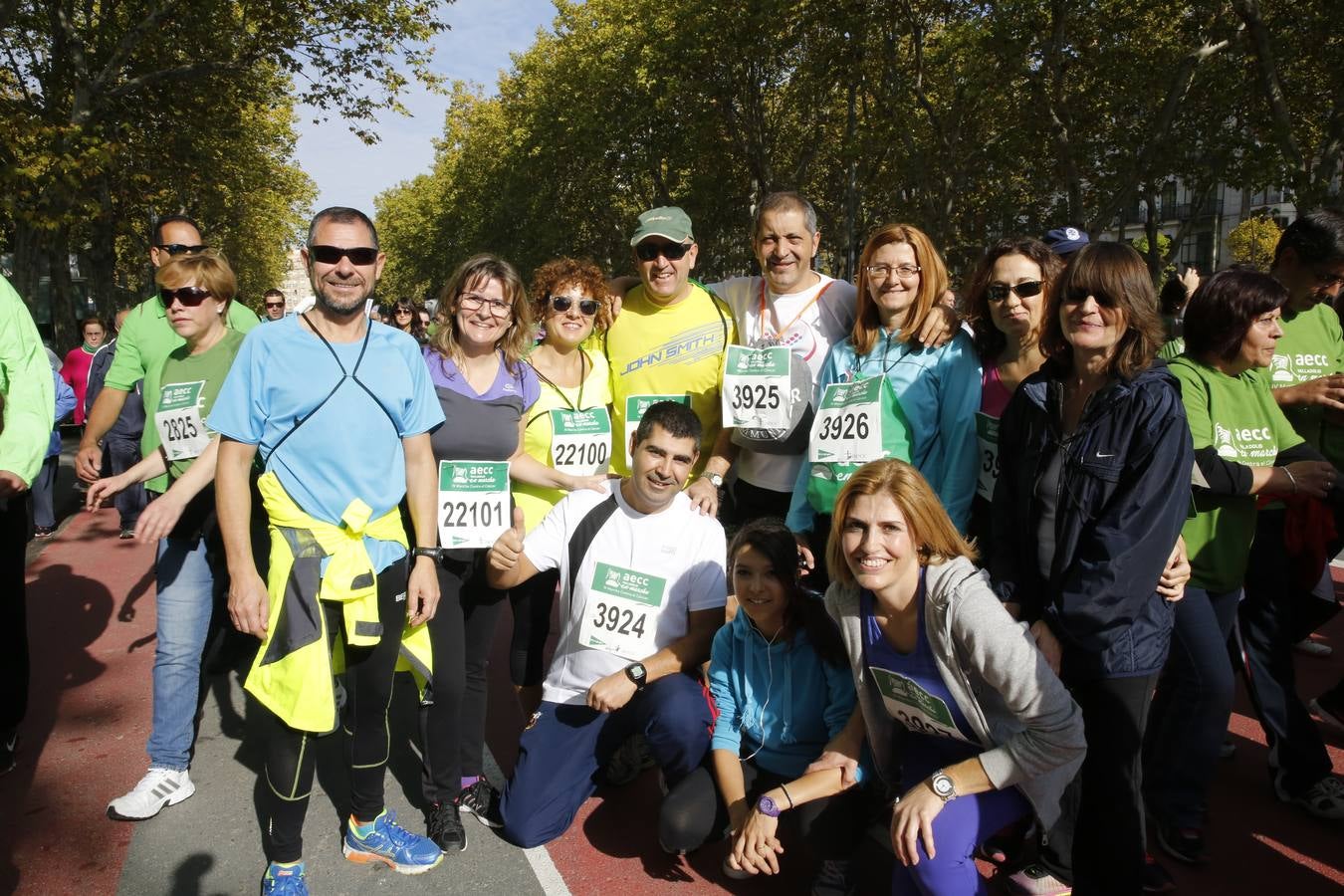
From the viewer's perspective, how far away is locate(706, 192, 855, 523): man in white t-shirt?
3.80m

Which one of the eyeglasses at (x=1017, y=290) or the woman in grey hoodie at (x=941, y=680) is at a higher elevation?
the eyeglasses at (x=1017, y=290)

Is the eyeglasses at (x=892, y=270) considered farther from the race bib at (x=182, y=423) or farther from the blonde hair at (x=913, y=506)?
the race bib at (x=182, y=423)

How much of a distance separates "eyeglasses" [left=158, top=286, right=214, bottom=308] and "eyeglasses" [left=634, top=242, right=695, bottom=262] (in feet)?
5.76

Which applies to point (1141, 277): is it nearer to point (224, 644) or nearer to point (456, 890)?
point (456, 890)

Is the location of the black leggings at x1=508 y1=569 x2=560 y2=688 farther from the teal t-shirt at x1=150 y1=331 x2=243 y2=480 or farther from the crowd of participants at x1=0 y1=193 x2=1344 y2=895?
the teal t-shirt at x1=150 y1=331 x2=243 y2=480

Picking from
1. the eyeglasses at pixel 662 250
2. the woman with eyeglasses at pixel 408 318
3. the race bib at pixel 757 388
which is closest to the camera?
the race bib at pixel 757 388

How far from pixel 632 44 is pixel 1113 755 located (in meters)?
22.9

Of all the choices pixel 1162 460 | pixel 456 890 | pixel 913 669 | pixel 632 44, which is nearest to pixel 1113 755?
pixel 913 669

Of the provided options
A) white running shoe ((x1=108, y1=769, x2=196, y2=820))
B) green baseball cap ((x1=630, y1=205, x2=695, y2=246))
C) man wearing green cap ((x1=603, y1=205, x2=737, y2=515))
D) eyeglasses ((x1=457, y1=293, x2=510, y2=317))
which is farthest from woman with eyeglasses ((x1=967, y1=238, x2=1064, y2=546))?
white running shoe ((x1=108, y1=769, x2=196, y2=820))

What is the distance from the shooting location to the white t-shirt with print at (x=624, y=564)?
Result: 3486mm

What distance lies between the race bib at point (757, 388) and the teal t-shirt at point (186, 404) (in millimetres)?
1971

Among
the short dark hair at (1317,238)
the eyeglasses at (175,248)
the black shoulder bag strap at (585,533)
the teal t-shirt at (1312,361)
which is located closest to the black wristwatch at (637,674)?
the black shoulder bag strap at (585,533)

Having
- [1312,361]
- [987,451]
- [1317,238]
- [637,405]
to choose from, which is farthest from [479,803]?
[1317,238]

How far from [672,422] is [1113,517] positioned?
1.56 metres
